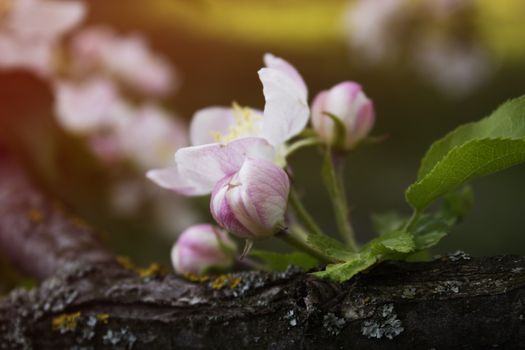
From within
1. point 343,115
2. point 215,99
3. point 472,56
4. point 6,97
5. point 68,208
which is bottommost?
point 343,115

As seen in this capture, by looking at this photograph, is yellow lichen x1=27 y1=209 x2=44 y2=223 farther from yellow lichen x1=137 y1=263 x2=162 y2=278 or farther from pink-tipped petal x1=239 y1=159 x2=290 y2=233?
pink-tipped petal x1=239 y1=159 x2=290 y2=233

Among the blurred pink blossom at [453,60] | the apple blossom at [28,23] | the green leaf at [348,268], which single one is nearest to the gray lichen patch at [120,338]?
the green leaf at [348,268]

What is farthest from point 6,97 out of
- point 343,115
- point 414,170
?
point 414,170

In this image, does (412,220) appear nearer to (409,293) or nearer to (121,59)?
(409,293)

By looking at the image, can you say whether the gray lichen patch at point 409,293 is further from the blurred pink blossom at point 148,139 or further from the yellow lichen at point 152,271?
the blurred pink blossom at point 148,139

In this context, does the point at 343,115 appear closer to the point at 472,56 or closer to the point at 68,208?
the point at 68,208

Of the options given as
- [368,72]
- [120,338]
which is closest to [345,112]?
[120,338]

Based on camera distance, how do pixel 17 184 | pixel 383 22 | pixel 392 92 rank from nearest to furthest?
1. pixel 17 184
2. pixel 383 22
3. pixel 392 92
